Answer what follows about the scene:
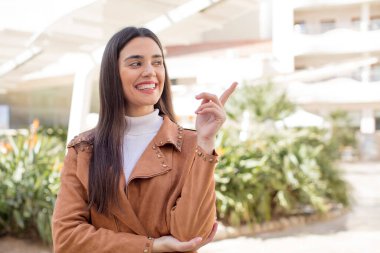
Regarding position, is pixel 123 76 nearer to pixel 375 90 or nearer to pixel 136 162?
pixel 136 162

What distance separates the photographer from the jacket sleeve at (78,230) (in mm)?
1337

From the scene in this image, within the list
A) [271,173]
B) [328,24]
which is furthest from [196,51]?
[271,173]

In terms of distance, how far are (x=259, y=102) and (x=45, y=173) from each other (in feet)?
14.9

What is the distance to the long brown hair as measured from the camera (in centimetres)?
137

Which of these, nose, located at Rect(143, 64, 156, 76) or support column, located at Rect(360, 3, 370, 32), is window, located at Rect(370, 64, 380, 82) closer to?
support column, located at Rect(360, 3, 370, 32)

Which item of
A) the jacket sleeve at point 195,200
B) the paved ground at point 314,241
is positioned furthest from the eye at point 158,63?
the paved ground at point 314,241

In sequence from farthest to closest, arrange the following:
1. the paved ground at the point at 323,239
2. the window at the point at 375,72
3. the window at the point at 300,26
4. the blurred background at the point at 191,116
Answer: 1. the window at the point at 300,26
2. the window at the point at 375,72
3. the paved ground at the point at 323,239
4. the blurred background at the point at 191,116

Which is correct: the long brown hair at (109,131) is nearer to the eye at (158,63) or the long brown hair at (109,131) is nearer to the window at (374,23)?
the eye at (158,63)

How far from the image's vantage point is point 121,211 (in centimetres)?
137

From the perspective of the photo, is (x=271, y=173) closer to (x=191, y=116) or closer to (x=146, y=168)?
(x=191, y=116)

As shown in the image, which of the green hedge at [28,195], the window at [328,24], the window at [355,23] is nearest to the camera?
the green hedge at [28,195]

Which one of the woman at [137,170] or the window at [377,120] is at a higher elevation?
the woman at [137,170]

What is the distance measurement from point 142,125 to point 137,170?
0.54 ft

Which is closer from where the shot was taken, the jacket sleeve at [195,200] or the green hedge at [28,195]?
the jacket sleeve at [195,200]
